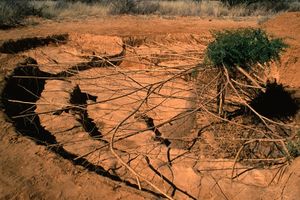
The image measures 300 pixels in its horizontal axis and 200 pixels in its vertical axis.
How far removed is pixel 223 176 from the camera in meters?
4.77

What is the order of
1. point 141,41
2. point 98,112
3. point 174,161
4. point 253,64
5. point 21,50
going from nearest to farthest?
point 174,161 → point 253,64 → point 98,112 → point 21,50 → point 141,41

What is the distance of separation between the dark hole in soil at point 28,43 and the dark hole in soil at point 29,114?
1545mm

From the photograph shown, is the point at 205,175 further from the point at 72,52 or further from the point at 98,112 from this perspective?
the point at 72,52

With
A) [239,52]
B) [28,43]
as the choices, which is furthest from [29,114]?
[28,43]

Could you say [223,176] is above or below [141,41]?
below

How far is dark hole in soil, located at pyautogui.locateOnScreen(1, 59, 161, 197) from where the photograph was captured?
468cm

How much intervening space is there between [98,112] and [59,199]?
3.06m

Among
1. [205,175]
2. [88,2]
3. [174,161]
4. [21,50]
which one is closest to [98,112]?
[174,161]

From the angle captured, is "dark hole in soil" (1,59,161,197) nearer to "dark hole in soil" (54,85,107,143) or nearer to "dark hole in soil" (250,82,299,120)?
Result: "dark hole in soil" (54,85,107,143)

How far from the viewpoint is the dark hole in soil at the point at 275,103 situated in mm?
6773

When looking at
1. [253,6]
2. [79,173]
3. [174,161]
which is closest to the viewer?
[79,173]

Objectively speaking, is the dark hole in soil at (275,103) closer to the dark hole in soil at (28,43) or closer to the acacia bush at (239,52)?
the acacia bush at (239,52)

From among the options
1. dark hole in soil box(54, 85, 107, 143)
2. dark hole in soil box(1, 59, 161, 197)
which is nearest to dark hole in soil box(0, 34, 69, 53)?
dark hole in soil box(1, 59, 161, 197)

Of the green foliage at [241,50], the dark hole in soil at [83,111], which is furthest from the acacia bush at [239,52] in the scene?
the dark hole in soil at [83,111]
